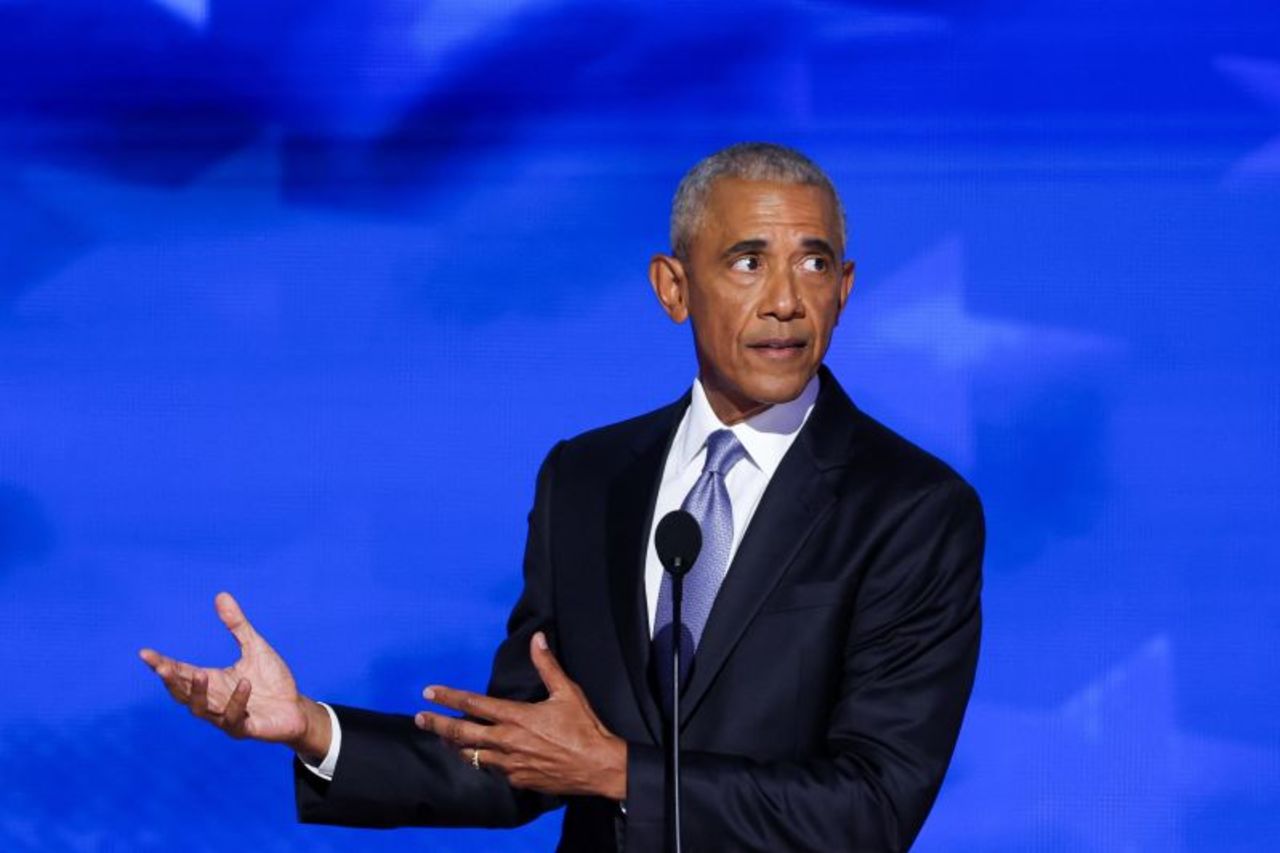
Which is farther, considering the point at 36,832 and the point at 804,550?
the point at 36,832

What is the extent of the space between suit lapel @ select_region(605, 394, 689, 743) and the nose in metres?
0.24

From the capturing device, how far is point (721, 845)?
2158 millimetres

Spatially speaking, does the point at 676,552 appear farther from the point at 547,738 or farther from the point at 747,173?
the point at 747,173

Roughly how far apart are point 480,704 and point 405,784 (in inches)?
10.3

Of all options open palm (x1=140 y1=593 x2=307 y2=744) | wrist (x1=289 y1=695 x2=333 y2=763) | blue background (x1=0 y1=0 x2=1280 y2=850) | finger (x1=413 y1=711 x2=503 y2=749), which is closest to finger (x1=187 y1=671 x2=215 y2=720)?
open palm (x1=140 y1=593 x2=307 y2=744)

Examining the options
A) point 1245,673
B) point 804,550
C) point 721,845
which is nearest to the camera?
point 721,845

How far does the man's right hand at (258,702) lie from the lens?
224 cm

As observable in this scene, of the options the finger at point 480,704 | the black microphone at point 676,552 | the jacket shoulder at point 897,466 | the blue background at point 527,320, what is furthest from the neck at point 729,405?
the blue background at point 527,320

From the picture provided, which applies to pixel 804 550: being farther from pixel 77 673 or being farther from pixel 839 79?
pixel 77 673

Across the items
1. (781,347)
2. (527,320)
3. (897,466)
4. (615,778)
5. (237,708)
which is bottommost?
(615,778)

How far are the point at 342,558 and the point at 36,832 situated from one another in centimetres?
83

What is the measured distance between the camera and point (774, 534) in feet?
7.55

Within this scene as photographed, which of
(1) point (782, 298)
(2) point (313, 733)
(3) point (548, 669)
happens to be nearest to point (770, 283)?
(1) point (782, 298)

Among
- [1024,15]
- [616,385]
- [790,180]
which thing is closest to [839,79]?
[1024,15]
